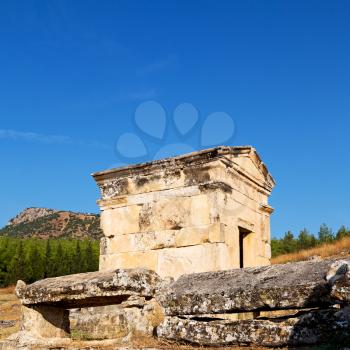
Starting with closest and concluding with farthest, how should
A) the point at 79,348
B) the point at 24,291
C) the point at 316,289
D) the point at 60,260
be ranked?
the point at 316,289 < the point at 79,348 < the point at 24,291 < the point at 60,260

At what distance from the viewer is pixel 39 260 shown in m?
62.4

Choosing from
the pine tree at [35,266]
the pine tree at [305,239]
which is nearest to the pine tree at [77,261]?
the pine tree at [35,266]

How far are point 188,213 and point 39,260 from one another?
57485 mm

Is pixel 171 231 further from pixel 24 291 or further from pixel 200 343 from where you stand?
pixel 200 343

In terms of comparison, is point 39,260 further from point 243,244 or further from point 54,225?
point 243,244

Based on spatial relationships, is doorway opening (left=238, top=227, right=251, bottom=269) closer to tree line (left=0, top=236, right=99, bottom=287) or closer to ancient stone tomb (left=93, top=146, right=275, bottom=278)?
ancient stone tomb (left=93, top=146, right=275, bottom=278)

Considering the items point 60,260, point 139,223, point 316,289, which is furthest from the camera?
point 60,260

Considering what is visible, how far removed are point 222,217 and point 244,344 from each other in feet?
14.2

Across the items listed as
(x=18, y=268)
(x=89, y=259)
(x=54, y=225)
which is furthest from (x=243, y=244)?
(x=54, y=225)

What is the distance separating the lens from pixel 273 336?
3939 millimetres

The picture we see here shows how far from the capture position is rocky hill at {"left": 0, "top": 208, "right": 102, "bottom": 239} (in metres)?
104

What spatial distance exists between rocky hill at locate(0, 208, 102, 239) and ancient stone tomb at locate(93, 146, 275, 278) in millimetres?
88442

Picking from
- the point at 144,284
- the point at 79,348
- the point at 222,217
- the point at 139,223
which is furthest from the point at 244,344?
the point at 139,223

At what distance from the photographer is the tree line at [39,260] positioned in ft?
197
